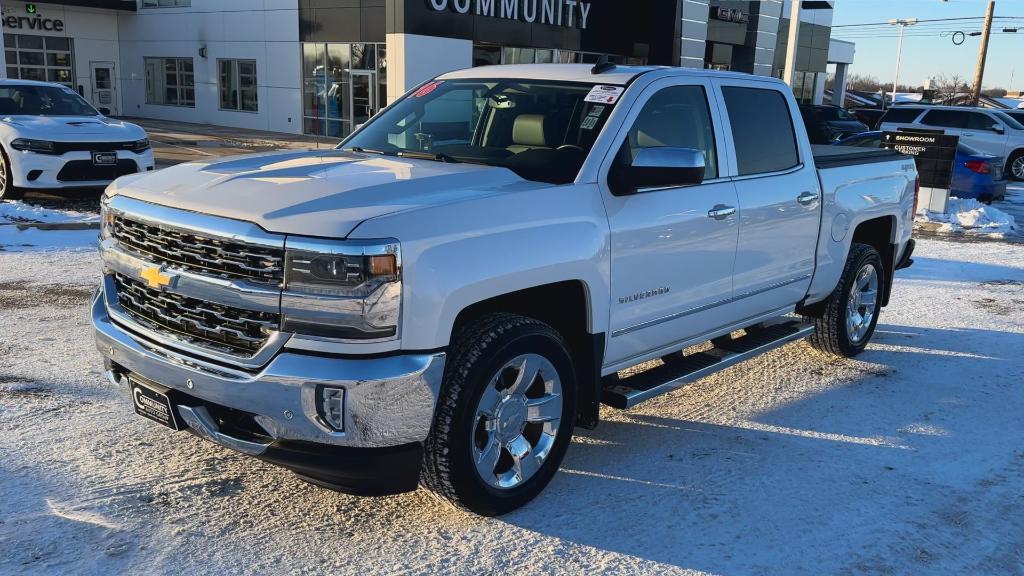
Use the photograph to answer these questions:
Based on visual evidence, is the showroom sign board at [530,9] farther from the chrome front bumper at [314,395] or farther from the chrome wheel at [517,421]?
the chrome front bumper at [314,395]

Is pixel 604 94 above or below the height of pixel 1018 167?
above

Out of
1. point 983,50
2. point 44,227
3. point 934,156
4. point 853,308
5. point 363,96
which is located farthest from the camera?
point 983,50

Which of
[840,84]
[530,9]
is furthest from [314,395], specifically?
[840,84]

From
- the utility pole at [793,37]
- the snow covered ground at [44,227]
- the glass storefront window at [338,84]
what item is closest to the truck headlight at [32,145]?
the snow covered ground at [44,227]

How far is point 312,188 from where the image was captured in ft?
12.1

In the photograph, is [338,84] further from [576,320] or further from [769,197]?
[576,320]

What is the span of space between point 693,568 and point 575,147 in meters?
2.01

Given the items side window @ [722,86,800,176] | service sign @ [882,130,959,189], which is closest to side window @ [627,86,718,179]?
side window @ [722,86,800,176]

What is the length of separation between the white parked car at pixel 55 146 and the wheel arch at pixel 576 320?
9738mm

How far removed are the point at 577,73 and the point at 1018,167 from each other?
21298mm

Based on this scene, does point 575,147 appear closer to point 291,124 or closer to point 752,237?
point 752,237

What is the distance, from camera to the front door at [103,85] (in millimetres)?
34562

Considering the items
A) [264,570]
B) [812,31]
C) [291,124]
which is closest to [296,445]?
[264,570]

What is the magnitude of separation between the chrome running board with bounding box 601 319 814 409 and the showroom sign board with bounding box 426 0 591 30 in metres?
22.0
